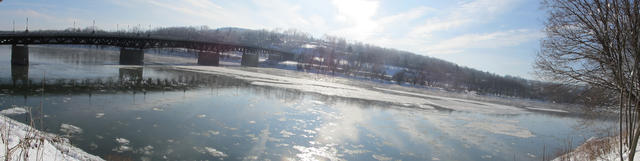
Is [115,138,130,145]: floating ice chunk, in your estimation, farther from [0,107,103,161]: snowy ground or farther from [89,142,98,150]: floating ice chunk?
[0,107,103,161]: snowy ground

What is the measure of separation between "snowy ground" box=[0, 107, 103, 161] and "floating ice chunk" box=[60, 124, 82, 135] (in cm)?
179

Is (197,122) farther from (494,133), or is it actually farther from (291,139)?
(494,133)

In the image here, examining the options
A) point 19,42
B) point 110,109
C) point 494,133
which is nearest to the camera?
point 110,109

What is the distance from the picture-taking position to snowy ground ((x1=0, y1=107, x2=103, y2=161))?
4.24 meters

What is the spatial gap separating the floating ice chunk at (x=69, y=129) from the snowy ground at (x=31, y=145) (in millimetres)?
1790

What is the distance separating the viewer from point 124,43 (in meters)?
55.6

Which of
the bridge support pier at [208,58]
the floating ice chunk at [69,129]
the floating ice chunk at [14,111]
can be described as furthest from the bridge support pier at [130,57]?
the floating ice chunk at [69,129]

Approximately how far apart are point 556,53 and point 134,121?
53.2 feet

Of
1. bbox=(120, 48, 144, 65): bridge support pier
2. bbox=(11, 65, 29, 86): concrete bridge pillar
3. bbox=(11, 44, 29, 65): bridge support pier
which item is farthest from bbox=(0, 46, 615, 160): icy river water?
bbox=(120, 48, 144, 65): bridge support pier

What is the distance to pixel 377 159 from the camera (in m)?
10.5

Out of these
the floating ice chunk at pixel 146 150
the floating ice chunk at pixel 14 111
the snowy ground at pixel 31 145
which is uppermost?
the snowy ground at pixel 31 145

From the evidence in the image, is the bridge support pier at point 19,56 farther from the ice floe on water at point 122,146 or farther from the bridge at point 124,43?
the ice floe on water at point 122,146

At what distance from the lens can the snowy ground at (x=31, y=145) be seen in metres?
4.24

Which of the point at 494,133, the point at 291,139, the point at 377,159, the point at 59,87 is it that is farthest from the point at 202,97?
the point at 494,133
